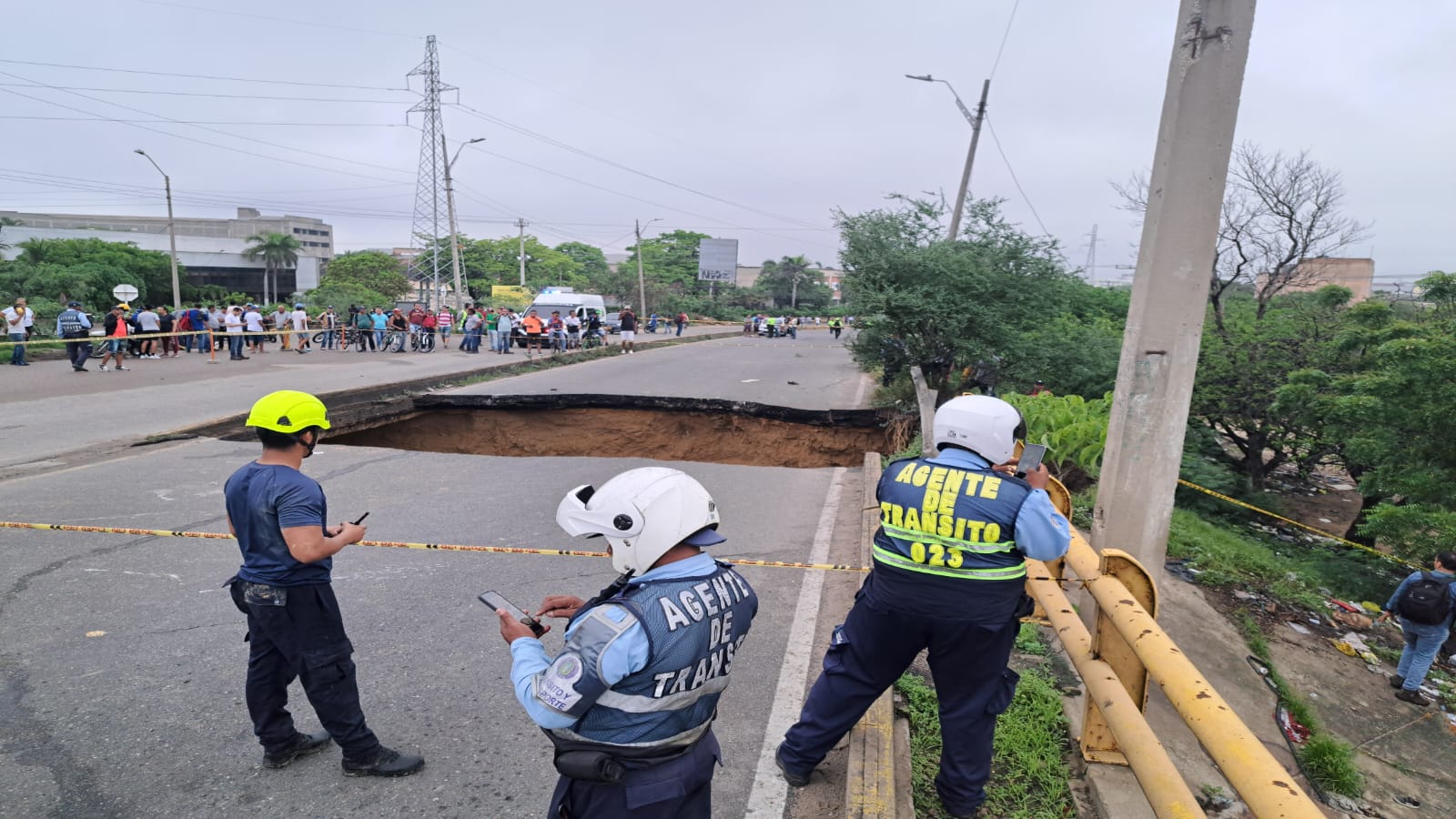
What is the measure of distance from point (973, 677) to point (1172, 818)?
79cm

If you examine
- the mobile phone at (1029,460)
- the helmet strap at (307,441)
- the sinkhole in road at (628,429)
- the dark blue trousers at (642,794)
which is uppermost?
the mobile phone at (1029,460)

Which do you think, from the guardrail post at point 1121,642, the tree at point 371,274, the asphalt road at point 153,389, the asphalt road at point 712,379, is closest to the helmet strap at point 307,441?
the guardrail post at point 1121,642

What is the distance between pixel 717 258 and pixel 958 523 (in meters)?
71.2

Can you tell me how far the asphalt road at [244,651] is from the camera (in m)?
3.19

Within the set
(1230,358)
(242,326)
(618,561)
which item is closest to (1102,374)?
(1230,358)

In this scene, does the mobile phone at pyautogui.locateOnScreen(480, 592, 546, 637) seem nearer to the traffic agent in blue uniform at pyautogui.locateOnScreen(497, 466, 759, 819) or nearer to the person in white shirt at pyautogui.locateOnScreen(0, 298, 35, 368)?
the traffic agent in blue uniform at pyautogui.locateOnScreen(497, 466, 759, 819)

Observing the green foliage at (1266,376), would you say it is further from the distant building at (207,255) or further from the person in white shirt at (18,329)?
the distant building at (207,255)

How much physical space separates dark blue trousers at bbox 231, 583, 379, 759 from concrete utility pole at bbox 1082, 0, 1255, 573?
3727mm

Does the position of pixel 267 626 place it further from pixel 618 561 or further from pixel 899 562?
pixel 899 562

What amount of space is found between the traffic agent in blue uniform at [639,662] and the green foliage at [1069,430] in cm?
665

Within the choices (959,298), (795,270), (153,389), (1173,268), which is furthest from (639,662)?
(795,270)

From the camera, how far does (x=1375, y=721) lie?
498cm

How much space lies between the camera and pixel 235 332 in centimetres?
1909

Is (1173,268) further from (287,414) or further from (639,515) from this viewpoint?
(287,414)
